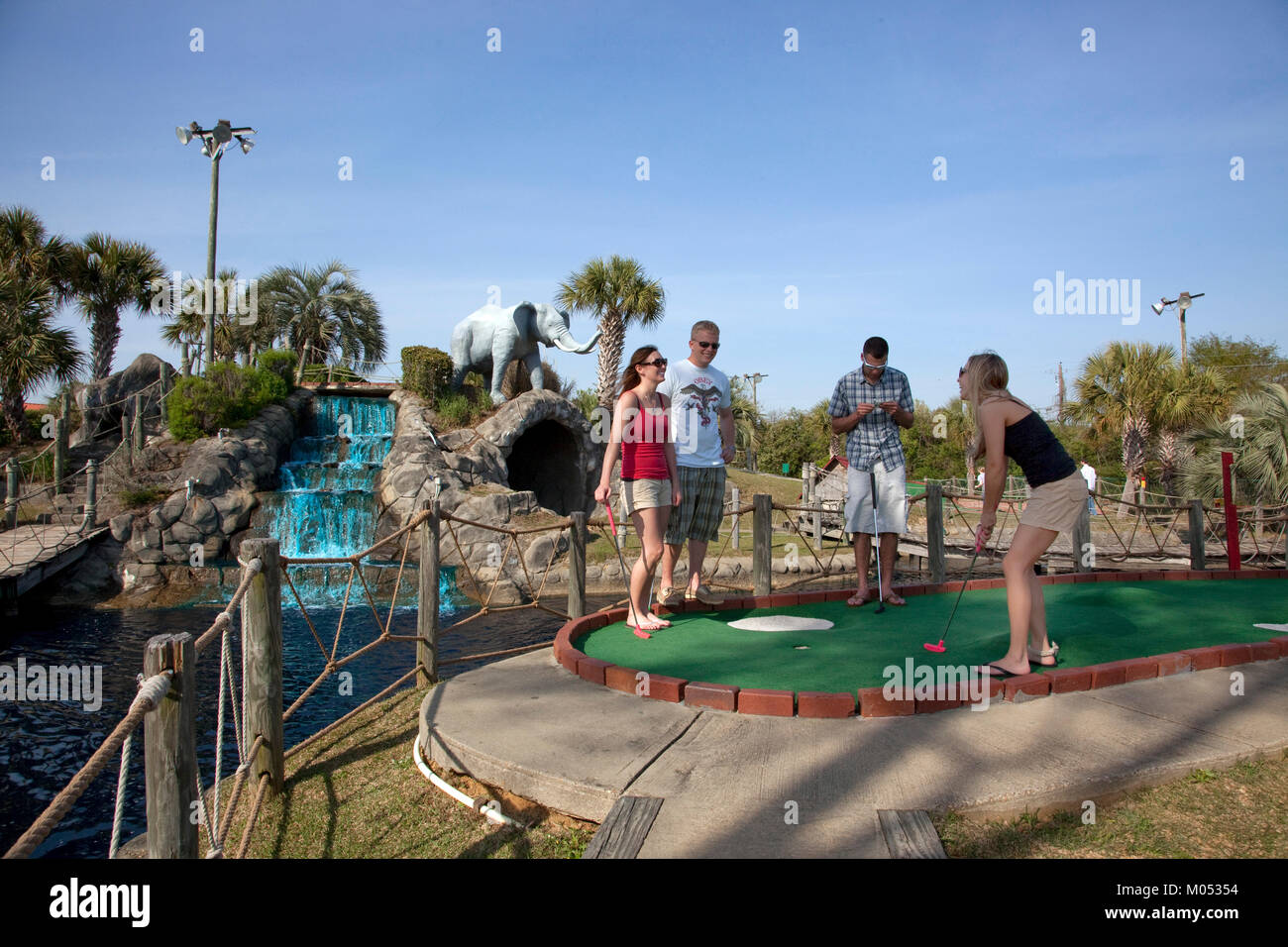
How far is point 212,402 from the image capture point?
17766mm

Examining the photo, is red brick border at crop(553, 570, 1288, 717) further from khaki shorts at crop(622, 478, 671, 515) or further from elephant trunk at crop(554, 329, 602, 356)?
elephant trunk at crop(554, 329, 602, 356)

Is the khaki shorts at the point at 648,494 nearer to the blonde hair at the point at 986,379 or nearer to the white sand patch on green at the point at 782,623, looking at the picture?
the white sand patch on green at the point at 782,623

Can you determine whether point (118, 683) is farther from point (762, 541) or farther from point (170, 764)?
point (170, 764)

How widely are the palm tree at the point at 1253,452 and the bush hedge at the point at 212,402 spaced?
21260 millimetres

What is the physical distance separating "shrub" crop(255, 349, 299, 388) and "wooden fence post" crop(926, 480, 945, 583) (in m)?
17.3

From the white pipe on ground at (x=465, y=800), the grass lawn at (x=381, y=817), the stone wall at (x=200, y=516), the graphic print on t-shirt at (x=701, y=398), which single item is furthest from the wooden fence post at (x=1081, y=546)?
the stone wall at (x=200, y=516)

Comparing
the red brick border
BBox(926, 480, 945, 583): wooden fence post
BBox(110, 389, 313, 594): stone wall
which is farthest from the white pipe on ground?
BBox(110, 389, 313, 594): stone wall

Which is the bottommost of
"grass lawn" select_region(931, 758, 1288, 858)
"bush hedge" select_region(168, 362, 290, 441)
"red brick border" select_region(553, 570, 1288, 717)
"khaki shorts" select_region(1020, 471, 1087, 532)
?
"grass lawn" select_region(931, 758, 1288, 858)

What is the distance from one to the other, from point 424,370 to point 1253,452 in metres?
18.9

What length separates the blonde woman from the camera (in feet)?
11.6

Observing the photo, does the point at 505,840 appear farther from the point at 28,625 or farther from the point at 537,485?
the point at 537,485

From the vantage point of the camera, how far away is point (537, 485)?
24.3 m

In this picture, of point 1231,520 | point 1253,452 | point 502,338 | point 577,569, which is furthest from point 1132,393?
point 577,569
